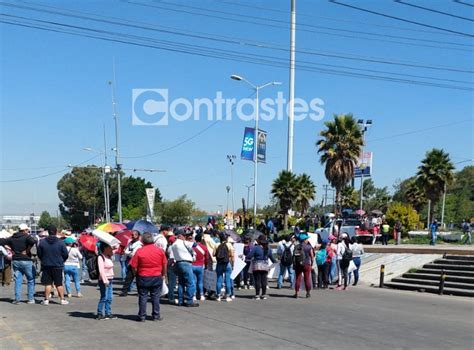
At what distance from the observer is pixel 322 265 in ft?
61.4

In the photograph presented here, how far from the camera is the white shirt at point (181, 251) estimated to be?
12.8 meters

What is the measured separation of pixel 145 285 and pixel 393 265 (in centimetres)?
1582

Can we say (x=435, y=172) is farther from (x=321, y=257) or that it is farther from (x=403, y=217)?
(x=321, y=257)

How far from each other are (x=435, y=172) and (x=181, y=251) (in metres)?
36.9

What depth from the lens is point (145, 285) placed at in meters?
10.4

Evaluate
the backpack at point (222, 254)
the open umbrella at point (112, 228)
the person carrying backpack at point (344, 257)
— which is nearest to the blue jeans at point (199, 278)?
the backpack at point (222, 254)

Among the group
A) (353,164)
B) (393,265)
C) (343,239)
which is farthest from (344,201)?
(343,239)

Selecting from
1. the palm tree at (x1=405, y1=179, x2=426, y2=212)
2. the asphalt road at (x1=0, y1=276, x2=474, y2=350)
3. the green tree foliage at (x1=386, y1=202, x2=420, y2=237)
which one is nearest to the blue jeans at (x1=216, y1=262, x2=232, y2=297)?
A: the asphalt road at (x1=0, y1=276, x2=474, y2=350)

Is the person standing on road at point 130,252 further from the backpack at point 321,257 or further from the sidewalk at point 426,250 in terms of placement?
the sidewalk at point 426,250

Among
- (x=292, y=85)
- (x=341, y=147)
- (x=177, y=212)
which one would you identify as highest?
(x=292, y=85)

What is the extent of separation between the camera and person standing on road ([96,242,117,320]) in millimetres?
10664

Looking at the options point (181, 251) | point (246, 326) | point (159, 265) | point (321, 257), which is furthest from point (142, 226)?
point (246, 326)

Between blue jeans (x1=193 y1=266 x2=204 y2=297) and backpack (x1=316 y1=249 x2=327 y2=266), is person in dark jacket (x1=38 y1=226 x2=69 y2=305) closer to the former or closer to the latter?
blue jeans (x1=193 y1=266 x2=204 y2=297)

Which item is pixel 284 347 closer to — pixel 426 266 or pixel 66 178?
pixel 426 266
